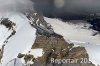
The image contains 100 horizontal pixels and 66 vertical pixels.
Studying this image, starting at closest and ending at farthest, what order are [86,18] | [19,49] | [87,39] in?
[19,49] → [87,39] → [86,18]

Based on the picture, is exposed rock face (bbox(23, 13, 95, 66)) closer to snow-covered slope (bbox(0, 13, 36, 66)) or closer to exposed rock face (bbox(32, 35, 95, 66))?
exposed rock face (bbox(32, 35, 95, 66))

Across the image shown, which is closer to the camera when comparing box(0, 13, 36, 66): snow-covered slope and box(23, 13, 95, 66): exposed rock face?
box(23, 13, 95, 66): exposed rock face

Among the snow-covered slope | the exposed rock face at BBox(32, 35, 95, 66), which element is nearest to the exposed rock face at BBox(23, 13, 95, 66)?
the exposed rock face at BBox(32, 35, 95, 66)

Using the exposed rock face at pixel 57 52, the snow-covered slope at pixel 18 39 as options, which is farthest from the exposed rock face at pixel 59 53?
the snow-covered slope at pixel 18 39

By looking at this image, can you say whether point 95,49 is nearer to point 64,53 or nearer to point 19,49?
point 64,53

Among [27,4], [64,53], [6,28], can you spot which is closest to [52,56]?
[64,53]
